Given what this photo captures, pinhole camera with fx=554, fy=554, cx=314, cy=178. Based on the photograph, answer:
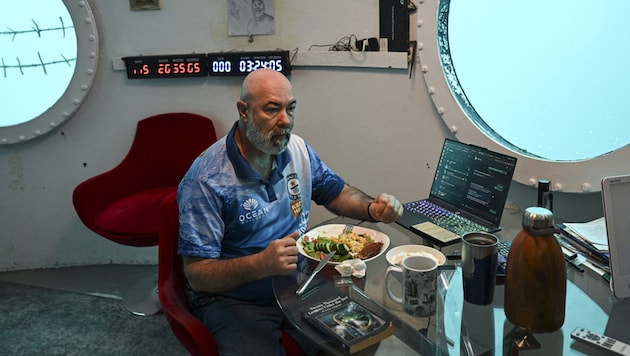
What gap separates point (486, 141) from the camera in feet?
7.29

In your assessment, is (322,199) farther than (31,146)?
No

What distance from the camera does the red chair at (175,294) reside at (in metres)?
1.53

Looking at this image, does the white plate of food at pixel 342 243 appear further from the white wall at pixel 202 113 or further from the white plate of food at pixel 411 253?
the white wall at pixel 202 113

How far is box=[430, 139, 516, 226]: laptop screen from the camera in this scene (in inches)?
69.9

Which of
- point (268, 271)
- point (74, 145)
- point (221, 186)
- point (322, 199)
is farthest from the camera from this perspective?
point (74, 145)

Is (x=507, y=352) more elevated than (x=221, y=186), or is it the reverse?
(x=221, y=186)

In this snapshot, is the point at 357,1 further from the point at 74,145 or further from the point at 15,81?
the point at 15,81

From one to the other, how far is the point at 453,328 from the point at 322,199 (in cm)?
88

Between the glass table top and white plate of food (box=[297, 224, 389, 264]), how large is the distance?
7cm

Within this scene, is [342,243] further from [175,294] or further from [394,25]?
[394,25]

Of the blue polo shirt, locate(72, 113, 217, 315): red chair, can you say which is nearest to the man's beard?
the blue polo shirt

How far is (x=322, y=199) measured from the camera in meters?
2.08

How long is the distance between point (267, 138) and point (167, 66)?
1292 millimetres

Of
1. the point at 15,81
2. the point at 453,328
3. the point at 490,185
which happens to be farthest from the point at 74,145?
the point at 453,328
